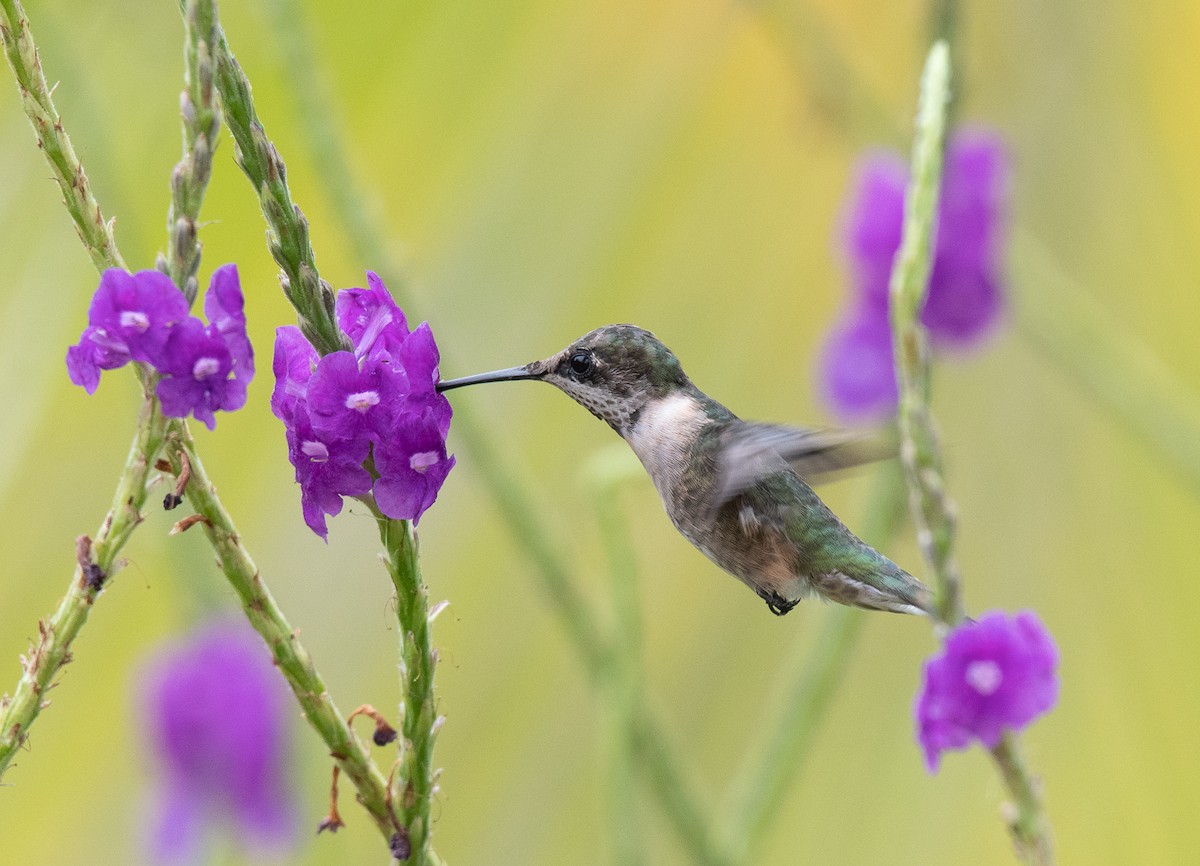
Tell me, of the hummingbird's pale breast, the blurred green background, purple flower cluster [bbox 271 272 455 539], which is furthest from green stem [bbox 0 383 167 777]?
the blurred green background

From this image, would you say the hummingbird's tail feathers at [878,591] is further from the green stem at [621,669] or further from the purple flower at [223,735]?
the purple flower at [223,735]

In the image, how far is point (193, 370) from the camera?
914 mm

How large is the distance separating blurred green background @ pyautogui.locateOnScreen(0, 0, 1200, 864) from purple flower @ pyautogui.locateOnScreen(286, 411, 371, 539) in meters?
2.96

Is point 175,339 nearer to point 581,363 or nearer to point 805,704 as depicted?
point 581,363

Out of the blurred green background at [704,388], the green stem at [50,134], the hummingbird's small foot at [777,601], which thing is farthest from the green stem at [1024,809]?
the blurred green background at [704,388]

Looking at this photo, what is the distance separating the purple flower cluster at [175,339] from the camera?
0.90 metres

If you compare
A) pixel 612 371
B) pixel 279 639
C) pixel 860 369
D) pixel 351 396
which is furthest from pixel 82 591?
pixel 860 369

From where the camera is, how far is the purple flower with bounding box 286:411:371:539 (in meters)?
0.95

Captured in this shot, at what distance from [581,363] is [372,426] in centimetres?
45

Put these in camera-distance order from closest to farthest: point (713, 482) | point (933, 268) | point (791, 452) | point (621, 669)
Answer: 1. point (791, 452)
2. point (713, 482)
3. point (621, 669)
4. point (933, 268)

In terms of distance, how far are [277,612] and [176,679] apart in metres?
1.46

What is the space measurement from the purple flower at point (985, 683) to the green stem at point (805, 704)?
81cm

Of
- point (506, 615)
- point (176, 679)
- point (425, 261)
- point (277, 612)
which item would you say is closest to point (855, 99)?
point (176, 679)

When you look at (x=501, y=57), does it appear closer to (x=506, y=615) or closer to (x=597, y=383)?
(x=506, y=615)
